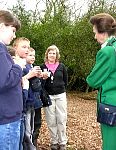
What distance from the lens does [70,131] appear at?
8.42 meters

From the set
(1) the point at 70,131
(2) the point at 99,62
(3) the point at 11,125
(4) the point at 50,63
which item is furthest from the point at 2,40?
(1) the point at 70,131

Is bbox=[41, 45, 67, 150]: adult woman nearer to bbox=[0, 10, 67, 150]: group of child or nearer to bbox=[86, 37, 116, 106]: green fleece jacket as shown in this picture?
bbox=[0, 10, 67, 150]: group of child

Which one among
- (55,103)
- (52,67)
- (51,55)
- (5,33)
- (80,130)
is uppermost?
(5,33)

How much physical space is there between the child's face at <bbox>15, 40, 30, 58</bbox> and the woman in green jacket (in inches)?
48.3

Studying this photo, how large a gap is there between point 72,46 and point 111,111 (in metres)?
11.4

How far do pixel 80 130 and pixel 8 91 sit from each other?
5296 millimetres

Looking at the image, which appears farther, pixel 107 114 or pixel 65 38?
pixel 65 38

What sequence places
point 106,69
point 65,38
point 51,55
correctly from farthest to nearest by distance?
point 65,38, point 51,55, point 106,69

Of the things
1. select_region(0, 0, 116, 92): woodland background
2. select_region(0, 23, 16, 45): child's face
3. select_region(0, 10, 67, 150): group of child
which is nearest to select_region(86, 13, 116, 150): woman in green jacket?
select_region(0, 10, 67, 150): group of child

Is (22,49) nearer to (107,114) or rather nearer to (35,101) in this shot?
(35,101)

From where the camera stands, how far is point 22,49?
5.38 metres

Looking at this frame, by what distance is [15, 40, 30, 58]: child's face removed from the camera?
5371 mm

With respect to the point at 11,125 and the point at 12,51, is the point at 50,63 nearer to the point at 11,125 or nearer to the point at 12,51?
the point at 12,51

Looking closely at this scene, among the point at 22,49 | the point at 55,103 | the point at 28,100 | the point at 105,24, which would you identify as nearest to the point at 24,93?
the point at 28,100
